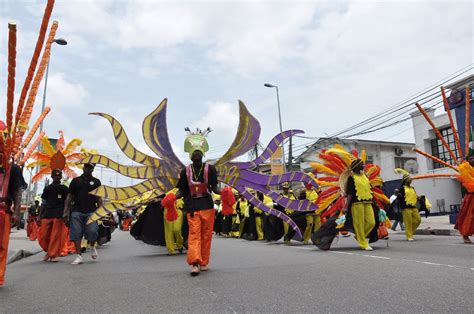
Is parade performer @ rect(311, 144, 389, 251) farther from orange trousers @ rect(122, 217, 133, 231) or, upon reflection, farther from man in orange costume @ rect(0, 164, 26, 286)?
orange trousers @ rect(122, 217, 133, 231)

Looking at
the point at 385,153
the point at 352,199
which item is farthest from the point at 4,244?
the point at 385,153

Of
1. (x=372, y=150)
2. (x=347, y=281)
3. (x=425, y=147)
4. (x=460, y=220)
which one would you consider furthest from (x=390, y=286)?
(x=372, y=150)

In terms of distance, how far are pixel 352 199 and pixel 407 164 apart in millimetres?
25907

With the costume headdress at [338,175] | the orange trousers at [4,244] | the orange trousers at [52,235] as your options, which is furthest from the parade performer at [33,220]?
the orange trousers at [4,244]

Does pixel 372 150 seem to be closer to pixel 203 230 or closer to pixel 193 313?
pixel 203 230

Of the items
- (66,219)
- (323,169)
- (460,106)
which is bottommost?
(66,219)

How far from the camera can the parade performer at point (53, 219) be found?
7.90 meters

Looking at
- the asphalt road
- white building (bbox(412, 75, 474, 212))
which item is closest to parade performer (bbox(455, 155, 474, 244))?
the asphalt road

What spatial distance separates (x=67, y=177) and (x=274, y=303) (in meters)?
8.22

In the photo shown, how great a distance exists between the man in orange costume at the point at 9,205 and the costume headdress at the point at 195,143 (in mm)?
2165

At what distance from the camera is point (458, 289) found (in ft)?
12.3

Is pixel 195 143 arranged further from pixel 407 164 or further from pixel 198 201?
pixel 407 164

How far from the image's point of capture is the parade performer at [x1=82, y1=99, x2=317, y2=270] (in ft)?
20.8

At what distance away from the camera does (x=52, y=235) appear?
7.91 meters
